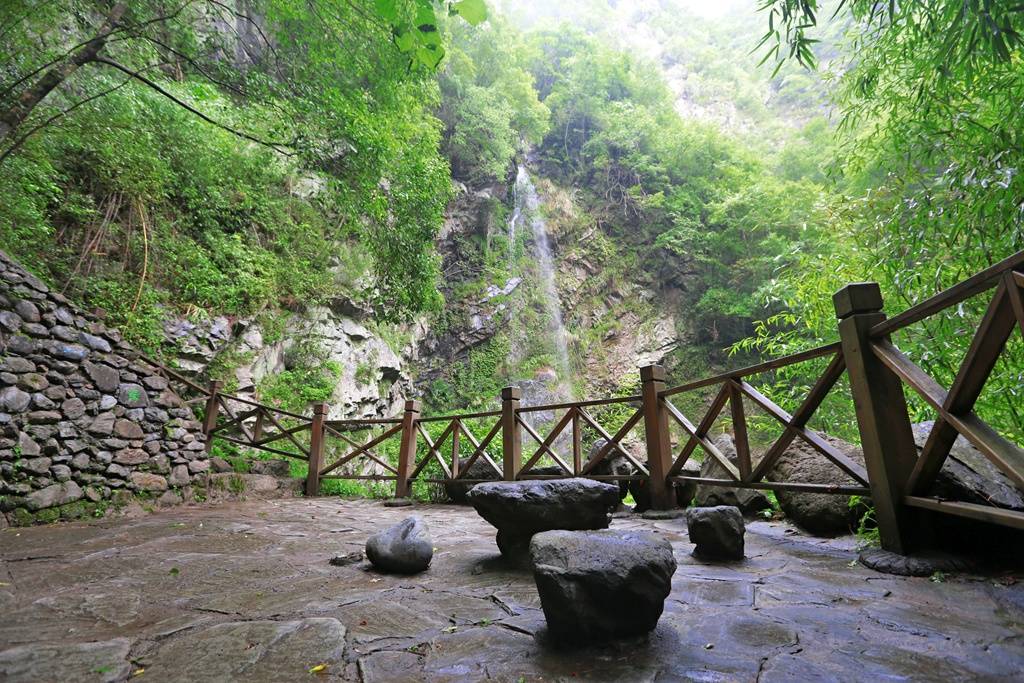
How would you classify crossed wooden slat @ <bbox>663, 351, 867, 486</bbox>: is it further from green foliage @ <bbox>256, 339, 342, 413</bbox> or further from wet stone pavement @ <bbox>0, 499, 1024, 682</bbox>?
green foliage @ <bbox>256, 339, 342, 413</bbox>

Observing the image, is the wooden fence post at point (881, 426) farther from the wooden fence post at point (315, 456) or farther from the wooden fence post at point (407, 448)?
the wooden fence post at point (315, 456)

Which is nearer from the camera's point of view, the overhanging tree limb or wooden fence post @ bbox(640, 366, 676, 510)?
wooden fence post @ bbox(640, 366, 676, 510)

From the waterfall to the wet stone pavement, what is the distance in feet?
38.9

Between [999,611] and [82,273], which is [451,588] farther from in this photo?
[82,273]

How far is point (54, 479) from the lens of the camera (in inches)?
157

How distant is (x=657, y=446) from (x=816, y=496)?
1.28 meters

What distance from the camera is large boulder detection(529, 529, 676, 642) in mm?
1299

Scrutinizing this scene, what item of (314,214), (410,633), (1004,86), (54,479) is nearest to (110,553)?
(54,479)

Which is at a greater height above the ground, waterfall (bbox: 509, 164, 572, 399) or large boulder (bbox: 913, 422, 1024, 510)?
waterfall (bbox: 509, 164, 572, 399)

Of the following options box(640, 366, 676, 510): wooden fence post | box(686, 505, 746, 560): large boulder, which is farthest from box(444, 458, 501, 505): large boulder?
box(686, 505, 746, 560): large boulder

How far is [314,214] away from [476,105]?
7303mm

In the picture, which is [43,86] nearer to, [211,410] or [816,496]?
[211,410]

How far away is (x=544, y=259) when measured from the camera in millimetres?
16312

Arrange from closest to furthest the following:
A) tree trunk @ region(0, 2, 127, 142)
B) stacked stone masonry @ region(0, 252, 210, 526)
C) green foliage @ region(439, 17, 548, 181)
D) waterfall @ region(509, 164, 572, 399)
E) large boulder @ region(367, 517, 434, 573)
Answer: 1. large boulder @ region(367, 517, 434, 573)
2. stacked stone masonry @ region(0, 252, 210, 526)
3. tree trunk @ region(0, 2, 127, 142)
4. waterfall @ region(509, 164, 572, 399)
5. green foliage @ region(439, 17, 548, 181)
